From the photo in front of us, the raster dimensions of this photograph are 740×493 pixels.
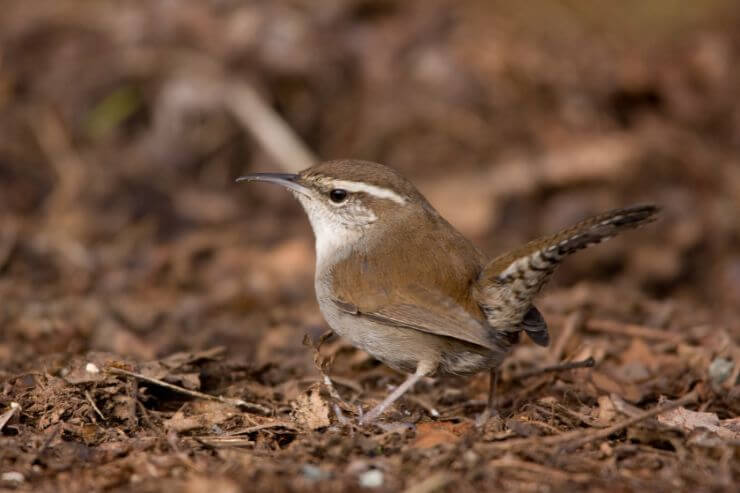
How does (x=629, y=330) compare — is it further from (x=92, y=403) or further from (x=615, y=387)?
(x=92, y=403)

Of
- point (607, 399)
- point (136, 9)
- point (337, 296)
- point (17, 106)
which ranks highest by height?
point (136, 9)

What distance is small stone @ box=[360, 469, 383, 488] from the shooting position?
153 inches

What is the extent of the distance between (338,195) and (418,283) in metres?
1.02

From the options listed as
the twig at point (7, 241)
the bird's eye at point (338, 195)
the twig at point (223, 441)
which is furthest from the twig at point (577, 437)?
the twig at point (7, 241)

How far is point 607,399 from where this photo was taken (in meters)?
5.20

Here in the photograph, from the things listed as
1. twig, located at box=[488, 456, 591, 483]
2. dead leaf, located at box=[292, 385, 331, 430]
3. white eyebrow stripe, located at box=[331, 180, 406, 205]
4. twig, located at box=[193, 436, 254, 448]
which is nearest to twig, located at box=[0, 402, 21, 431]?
twig, located at box=[193, 436, 254, 448]

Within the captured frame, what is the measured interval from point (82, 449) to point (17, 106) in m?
7.59

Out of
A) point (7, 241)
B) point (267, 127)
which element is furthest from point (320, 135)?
point (7, 241)

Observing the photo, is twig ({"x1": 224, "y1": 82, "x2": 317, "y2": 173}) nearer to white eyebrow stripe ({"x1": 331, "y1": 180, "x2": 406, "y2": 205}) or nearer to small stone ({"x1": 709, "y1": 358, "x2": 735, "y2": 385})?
white eyebrow stripe ({"x1": 331, "y1": 180, "x2": 406, "y2": 205})

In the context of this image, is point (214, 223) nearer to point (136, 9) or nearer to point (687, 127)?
point (136, 9)

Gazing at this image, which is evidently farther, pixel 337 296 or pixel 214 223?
pixel 214 223

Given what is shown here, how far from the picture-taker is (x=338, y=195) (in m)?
5.79

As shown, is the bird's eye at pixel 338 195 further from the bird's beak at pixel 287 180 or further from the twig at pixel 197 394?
the twig at pixel 197 394

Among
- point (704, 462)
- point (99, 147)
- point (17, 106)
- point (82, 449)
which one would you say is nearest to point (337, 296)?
point (82, 449)
